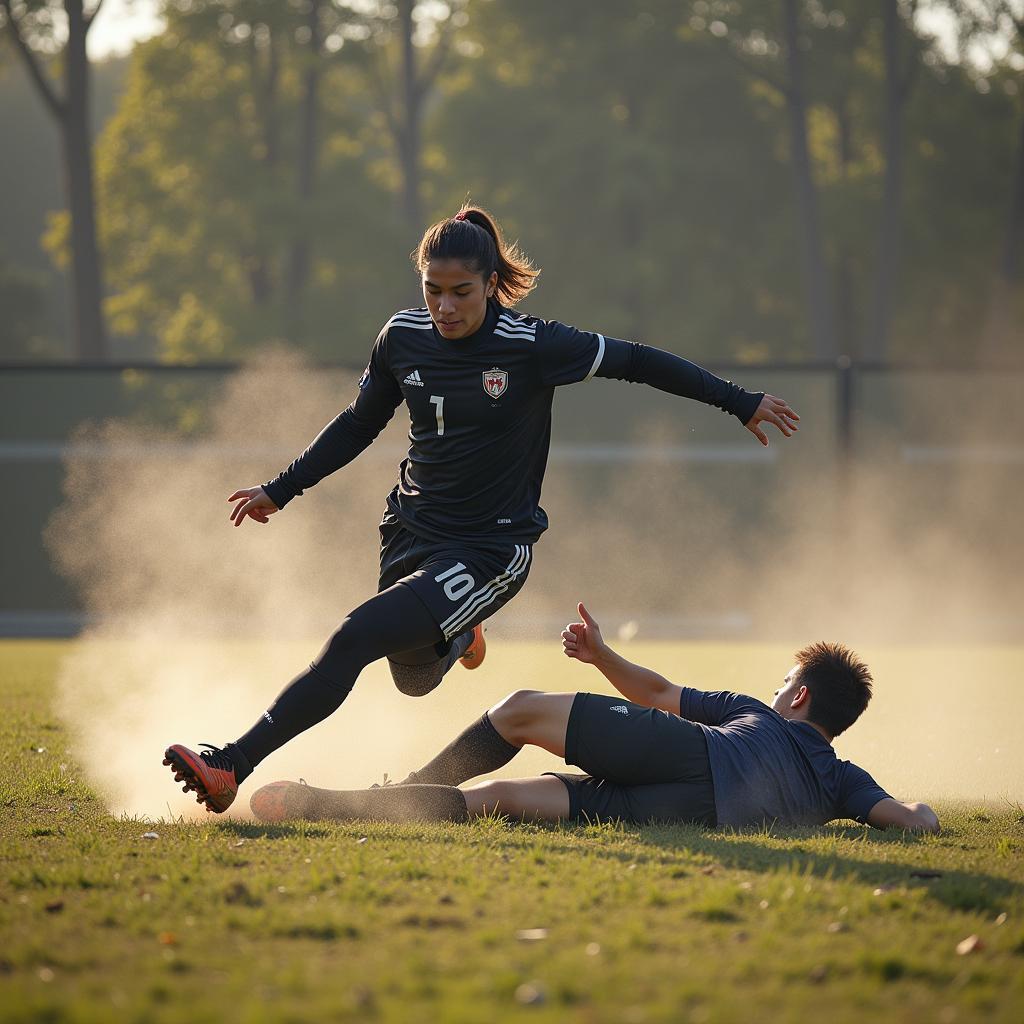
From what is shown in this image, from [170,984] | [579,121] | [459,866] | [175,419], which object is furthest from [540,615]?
[579,121]

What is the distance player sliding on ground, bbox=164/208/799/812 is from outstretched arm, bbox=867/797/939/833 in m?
1.44

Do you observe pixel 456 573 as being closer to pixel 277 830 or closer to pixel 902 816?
pixel 277 830

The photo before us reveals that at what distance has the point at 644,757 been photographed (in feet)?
18.0

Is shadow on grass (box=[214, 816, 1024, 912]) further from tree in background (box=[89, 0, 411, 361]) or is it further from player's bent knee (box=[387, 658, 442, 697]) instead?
tree in background (box=[89, 0, 411, 361])

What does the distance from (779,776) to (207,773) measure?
207 centimetres

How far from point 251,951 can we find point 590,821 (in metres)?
2.08

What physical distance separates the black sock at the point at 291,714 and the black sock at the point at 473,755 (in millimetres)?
647

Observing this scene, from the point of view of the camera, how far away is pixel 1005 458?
16.8m

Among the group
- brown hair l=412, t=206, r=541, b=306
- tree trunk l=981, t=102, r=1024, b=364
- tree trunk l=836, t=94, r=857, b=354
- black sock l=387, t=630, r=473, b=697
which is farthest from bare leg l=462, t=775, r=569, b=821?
tree trunk l=836, t=94, r=857, b=354

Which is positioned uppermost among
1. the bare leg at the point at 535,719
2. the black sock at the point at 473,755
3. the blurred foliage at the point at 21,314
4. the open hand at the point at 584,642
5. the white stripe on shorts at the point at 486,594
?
the blurred foliage at the point at 21,314

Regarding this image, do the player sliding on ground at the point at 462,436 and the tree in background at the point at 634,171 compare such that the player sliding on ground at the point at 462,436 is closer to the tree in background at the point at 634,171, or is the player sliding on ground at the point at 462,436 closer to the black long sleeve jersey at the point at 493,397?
the black long sleeve jersey at the point at 493,397

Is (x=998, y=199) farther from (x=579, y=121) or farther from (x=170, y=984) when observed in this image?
(x=170, y=984)

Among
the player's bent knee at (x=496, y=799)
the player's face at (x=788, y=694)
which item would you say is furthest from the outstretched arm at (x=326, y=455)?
the player's face at (x=788, y=694)

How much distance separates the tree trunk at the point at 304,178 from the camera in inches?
A: 1293
